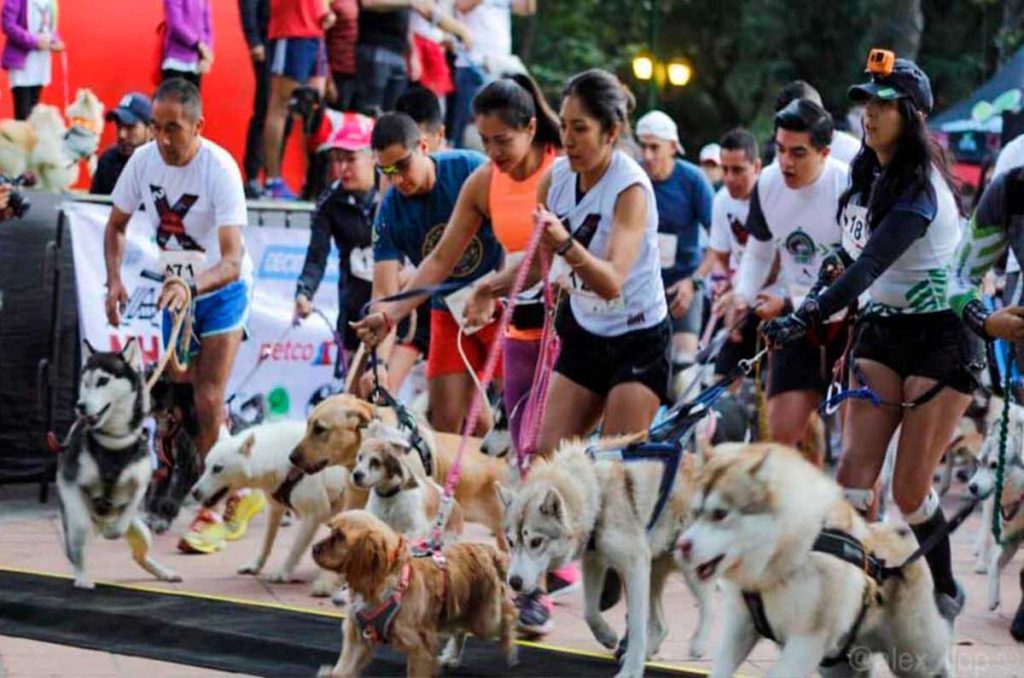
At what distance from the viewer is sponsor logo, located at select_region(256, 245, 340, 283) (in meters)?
11.5

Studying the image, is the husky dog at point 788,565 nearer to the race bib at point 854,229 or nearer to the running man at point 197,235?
the race bib at point 854,229

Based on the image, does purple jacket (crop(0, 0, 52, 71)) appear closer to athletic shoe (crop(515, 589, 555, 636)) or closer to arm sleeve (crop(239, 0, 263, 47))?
arm sleeve (crop(239, 0, 263, 47))

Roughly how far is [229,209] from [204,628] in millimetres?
2803

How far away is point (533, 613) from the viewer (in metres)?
7.06

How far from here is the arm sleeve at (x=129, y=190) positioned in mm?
9461

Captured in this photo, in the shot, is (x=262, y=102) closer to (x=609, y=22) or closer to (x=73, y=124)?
(x=73, y=124)

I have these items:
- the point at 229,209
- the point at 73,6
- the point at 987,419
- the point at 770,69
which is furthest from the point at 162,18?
the point at 770,69

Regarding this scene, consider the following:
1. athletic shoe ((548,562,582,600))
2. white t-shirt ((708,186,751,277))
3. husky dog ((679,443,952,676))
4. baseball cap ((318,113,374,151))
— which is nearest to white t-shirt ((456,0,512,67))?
white t-shirt ((708,186,751,277))

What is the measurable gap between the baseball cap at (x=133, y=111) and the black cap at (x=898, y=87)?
21.4 feet

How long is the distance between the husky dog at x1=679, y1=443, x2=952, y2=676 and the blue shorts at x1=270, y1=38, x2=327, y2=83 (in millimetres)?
8681

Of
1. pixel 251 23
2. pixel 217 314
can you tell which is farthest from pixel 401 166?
pixel 251 23

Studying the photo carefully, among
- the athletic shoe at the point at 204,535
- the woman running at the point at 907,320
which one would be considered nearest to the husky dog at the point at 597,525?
the woman running at the point at 907,320

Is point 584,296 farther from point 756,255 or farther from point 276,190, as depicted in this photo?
point 276,190

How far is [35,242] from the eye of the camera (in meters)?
10.7
